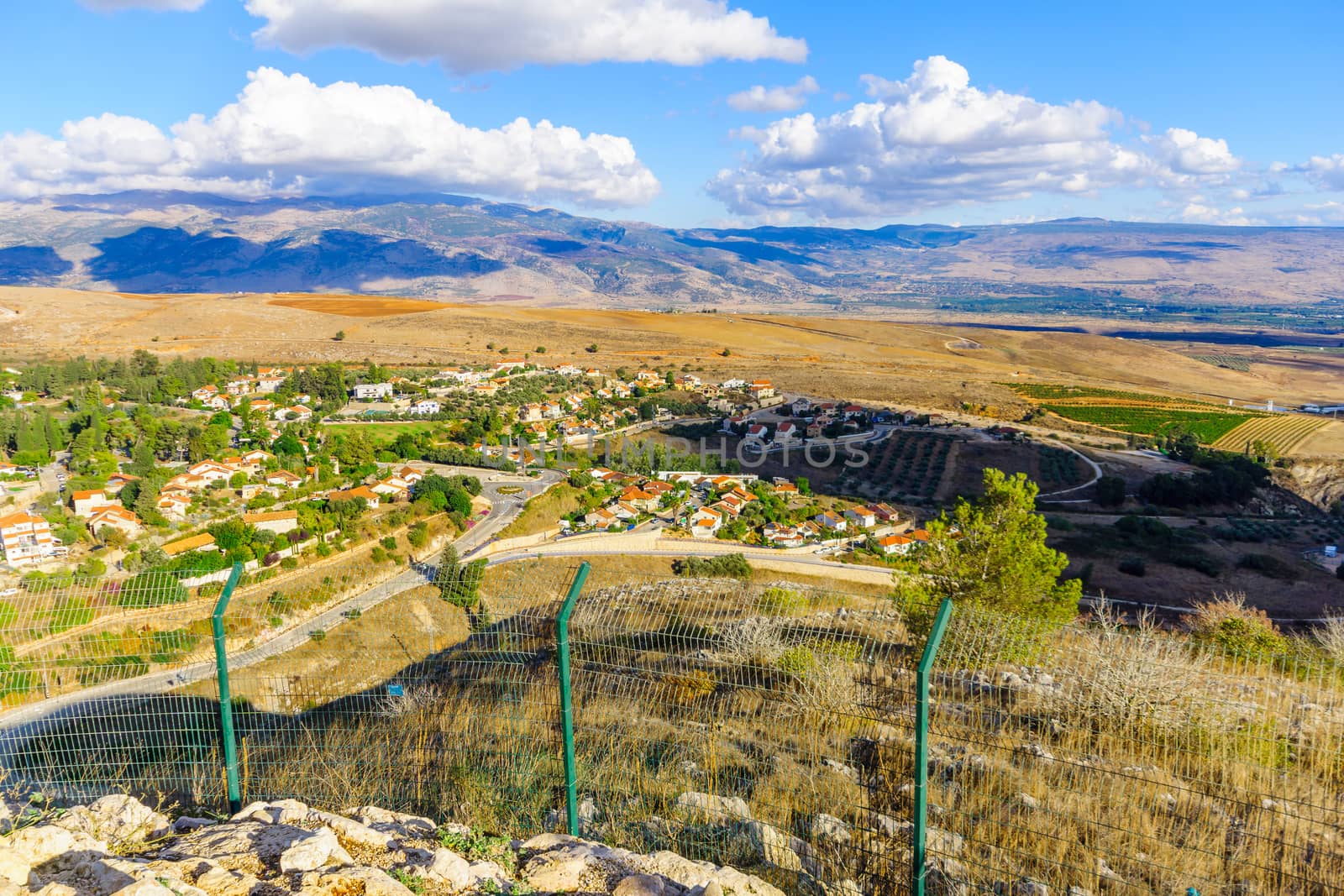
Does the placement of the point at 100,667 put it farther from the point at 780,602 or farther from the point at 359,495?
the point at 359,495

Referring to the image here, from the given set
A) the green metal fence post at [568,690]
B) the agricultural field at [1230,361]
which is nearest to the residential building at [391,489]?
the green metal fence post at [568,690]

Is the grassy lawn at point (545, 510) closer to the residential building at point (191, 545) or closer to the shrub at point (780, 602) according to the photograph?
the residential building at point (191, 545)

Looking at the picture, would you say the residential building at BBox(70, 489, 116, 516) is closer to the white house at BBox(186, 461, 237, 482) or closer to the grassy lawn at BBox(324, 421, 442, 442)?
the white house at BBox(186, 461, 237, 482)

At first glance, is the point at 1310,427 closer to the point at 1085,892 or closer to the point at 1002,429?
the point at 1002,429

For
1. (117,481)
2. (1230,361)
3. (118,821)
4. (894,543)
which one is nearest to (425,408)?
(117,481)

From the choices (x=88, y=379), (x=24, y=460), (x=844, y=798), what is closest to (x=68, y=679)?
(x=844, y=798)

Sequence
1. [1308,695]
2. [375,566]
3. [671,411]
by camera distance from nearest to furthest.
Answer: [1308,695]
[375,566]
[671,411]
